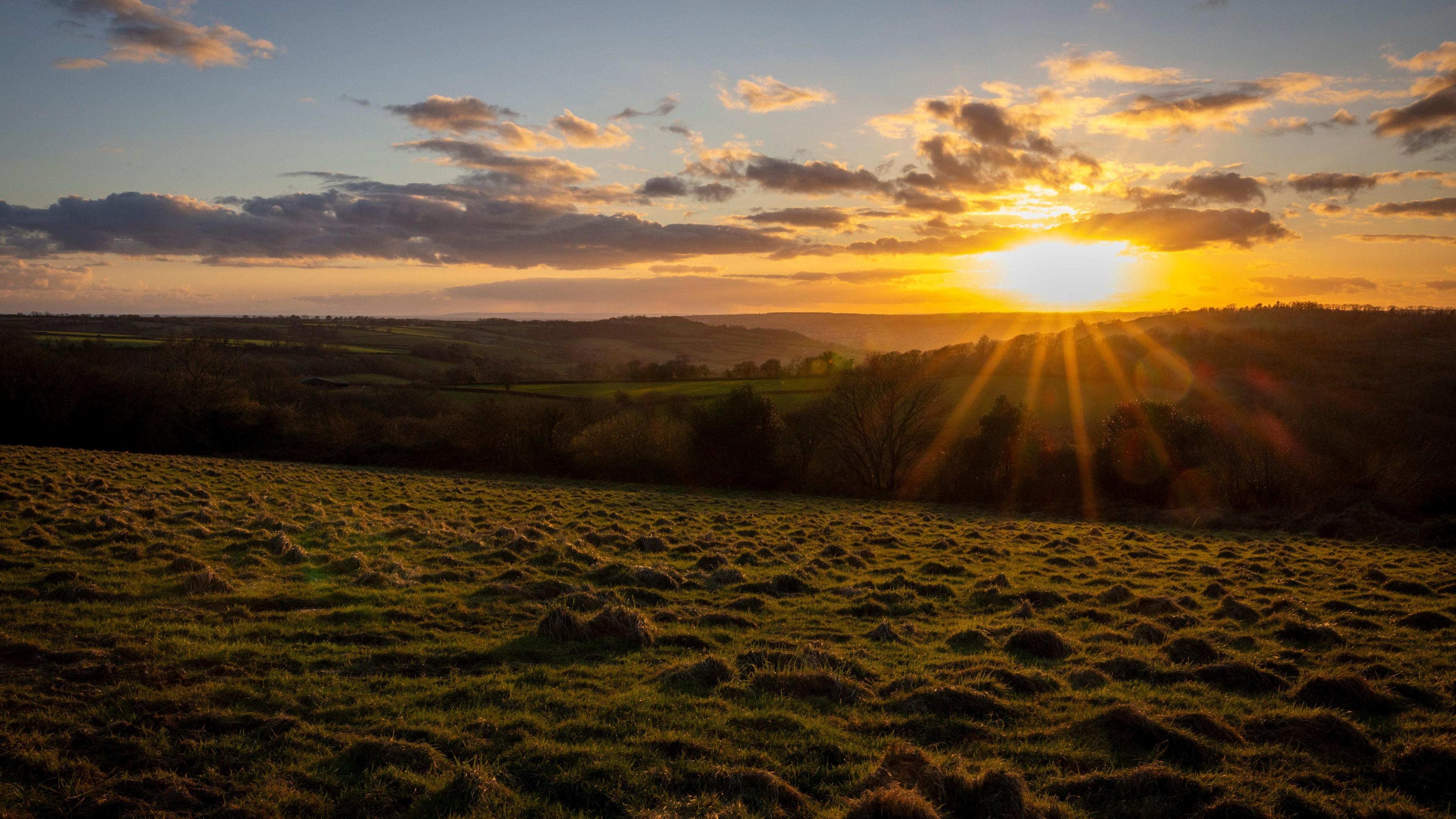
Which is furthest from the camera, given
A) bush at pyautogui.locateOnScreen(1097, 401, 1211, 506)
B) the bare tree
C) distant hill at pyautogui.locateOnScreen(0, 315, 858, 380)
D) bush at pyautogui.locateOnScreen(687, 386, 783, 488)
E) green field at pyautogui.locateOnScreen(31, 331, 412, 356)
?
distant hill at pyautogui.locateOnScreen(0, 315, 858, 380)

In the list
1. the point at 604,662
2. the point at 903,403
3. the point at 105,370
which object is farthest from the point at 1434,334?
the point at 105,370

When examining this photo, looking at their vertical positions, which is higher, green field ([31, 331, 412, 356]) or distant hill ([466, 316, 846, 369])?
distant hill ([466, 316, 846, 369])

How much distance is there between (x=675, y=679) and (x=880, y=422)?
4092 centimetres

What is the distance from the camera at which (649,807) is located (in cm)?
555

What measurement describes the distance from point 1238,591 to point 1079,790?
1064cm

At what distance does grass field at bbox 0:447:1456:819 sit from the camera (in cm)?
575

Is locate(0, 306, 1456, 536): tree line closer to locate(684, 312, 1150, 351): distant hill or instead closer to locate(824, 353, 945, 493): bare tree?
locate(824, 353, 945, 493): bare tree

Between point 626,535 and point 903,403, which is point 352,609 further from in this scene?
point 903,403

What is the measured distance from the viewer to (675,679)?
8.30 meters

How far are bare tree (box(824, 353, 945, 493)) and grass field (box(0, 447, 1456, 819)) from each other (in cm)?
2969

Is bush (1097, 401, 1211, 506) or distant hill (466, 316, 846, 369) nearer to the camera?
bush (1097, 401, 1211, 506)

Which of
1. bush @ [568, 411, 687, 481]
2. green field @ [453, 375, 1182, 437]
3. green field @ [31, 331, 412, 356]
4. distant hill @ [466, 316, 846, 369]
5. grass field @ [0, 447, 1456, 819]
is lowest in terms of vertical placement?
bush @ [568, 411, 687, 481]

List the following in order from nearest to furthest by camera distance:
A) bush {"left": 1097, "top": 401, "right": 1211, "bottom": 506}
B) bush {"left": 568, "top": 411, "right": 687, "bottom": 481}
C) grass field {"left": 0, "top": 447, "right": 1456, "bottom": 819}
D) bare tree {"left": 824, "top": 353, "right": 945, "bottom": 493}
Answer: grass field {"left": 0, "top": 447, "right": 1456, "bottom": 819}, bush {"left": 1097, "top": 401, "right": 1211, "bottom": 506}, bare tree {"left": 824, "top": 353, "right": 945, "bottom": 493}, bush {"left": 568, "top": 411, "right": 687, "bottom": 481}

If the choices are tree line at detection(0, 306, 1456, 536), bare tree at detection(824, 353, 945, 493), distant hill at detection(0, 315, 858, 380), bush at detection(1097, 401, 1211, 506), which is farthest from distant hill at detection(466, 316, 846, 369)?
bush at detection(1097, 401, 1211, 506)
